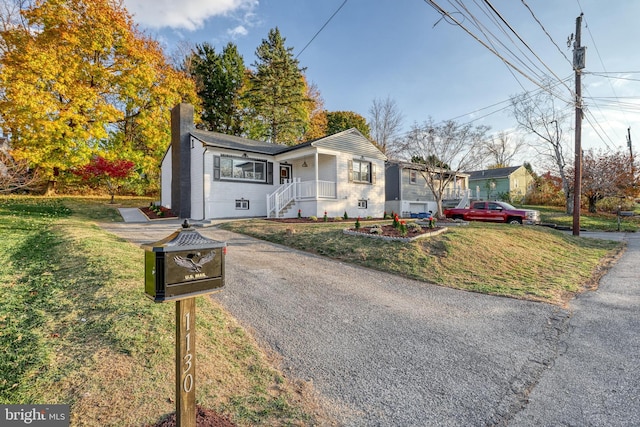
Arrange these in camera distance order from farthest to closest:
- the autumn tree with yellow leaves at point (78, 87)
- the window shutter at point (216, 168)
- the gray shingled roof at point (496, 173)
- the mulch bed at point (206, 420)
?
the gray shingled roof at point (496, 173), the autumn tree with yellow leaves at point (78, 87), the window shutter at point (216, 168), the mulch bed at point (206, 420)

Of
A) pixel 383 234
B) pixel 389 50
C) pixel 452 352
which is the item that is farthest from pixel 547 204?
pixel 452 352

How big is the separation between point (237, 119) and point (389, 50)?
22415 mm

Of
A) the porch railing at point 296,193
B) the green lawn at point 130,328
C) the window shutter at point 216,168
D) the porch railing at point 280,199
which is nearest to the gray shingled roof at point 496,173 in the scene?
the porch railing at point 296,193

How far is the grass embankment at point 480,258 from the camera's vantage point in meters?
6.21

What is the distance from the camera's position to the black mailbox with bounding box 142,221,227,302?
1.71 meters

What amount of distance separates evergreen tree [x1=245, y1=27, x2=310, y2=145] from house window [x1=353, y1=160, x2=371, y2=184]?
12.2m

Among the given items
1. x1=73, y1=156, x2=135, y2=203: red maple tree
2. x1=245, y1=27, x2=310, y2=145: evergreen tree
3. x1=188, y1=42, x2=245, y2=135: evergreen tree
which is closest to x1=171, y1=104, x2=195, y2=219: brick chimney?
x1=73, y1=156, x2=135, y2=203: red maple tree

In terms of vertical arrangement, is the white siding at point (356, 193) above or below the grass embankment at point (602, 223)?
above

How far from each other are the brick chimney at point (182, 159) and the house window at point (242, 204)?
2.84 m

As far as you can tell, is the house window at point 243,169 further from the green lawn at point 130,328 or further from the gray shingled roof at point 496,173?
the gray shingled roof at point 496,173

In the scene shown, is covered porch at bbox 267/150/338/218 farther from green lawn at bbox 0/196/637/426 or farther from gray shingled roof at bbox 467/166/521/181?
gray shingled roof at bbox 467/166/521/181

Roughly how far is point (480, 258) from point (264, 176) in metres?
12.5

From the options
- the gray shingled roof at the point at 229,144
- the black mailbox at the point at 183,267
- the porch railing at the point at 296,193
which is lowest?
the black mailbox at the point at 183,267

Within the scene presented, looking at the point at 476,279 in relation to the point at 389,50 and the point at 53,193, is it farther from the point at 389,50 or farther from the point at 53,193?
the point at 53,193
